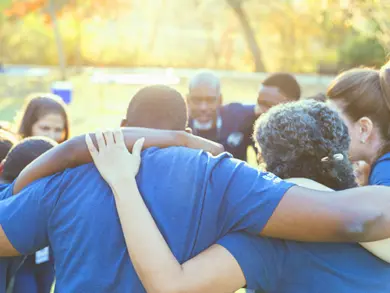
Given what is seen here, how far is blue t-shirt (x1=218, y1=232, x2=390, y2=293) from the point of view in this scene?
68.9 inches

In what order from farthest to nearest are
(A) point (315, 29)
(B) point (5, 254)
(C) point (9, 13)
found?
(A) point (315, 29)
(C) point (9, 13)
(B) point (5, 254)

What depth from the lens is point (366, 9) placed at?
565cm

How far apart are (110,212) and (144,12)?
3425 cm

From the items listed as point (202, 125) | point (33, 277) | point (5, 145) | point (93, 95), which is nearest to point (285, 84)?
point (202, 125)

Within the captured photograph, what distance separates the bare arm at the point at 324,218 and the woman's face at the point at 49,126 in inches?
112

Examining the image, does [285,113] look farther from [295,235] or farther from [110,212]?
[110,212]

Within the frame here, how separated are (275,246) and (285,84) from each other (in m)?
3.33

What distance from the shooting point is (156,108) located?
6.75ft

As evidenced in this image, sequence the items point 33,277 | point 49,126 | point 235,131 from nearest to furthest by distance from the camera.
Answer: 1. point 33,277
2. point 49,126
3. point 235,131

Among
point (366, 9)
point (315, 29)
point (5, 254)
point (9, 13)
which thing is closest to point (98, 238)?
point (5, 254)

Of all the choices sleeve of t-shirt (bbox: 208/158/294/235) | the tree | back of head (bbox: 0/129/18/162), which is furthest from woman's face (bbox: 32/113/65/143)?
the tree

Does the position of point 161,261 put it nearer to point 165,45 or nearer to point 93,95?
point 93,95

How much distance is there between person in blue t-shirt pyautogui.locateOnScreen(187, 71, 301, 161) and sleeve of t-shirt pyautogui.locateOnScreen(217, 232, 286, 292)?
307cm

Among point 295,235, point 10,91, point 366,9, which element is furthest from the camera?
point 10,91
